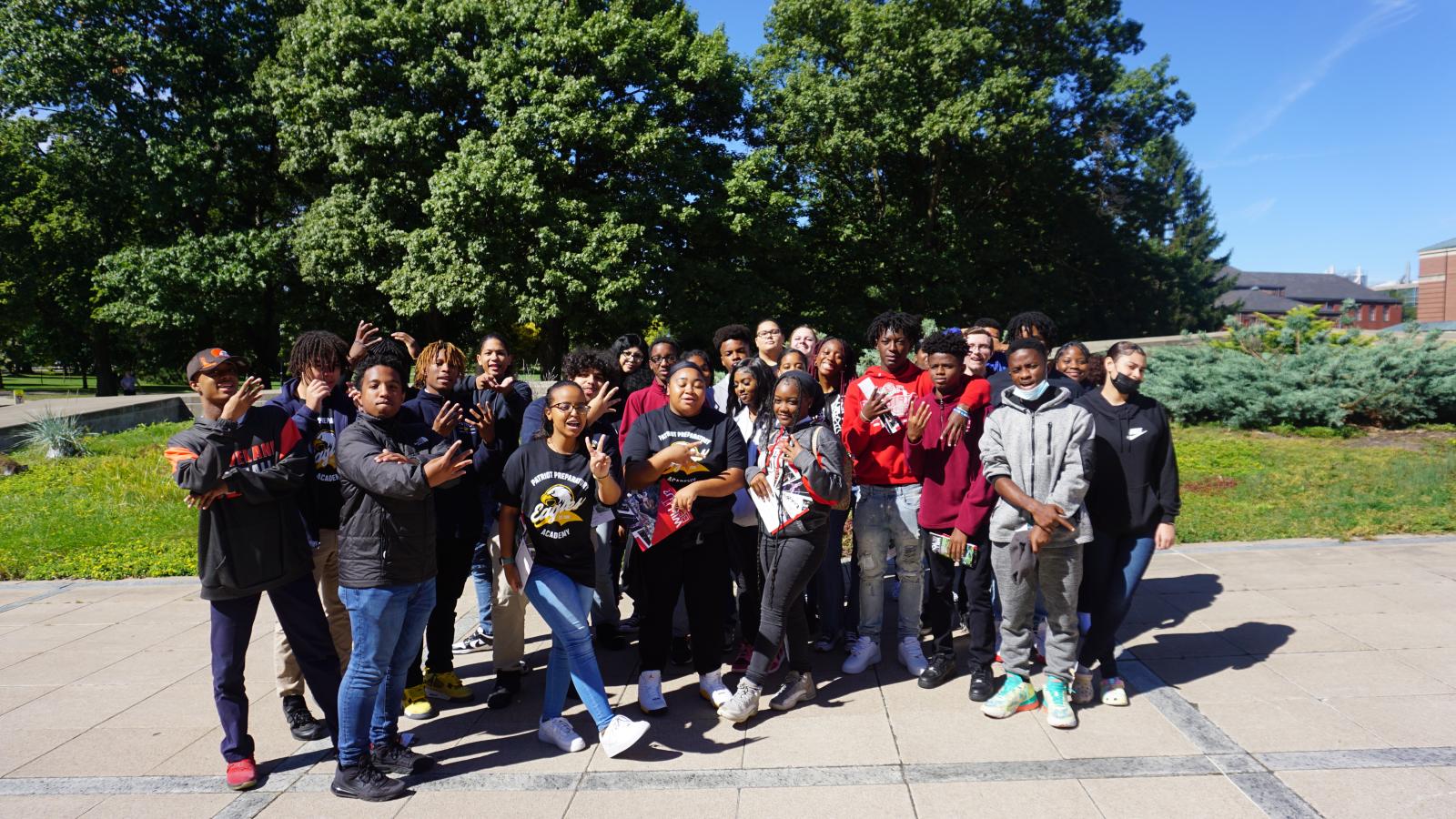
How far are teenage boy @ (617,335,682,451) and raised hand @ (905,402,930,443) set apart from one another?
4.84 ft

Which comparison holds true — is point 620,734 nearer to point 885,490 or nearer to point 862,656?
point 862,656

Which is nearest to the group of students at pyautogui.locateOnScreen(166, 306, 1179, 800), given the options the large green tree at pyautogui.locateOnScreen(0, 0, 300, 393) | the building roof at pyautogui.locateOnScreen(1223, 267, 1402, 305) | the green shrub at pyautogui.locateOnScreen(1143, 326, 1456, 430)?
the green shrub at pyautogui.locateOnScreen(1143, 326, 1456, 430)

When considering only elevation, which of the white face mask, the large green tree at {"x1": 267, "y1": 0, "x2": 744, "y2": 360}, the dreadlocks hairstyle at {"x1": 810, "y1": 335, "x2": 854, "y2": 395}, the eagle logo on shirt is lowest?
the eagle logo on shirt

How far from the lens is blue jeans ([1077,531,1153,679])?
424 centimetres

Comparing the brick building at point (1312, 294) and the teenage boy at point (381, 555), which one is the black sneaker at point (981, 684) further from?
the brick building at point (1312, 294)

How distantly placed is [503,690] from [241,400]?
2.09 meters

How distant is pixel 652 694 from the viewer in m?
4.30

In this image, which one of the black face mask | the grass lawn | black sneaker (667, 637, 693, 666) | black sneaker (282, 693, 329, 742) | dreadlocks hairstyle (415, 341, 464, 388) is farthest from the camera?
the grass lawn

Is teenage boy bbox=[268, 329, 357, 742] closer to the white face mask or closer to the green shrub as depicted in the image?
the white face mask

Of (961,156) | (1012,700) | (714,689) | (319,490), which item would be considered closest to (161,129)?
(961,156)

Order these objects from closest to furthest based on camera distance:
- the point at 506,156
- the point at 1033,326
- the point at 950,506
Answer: the point at 950,506 < the point at 1033,326 < the point at 506,156

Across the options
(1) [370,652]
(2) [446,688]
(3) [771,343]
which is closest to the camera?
(1) [370,652]

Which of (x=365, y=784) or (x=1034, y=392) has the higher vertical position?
(x=1034, y=392)

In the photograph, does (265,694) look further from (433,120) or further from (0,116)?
(0,116)
